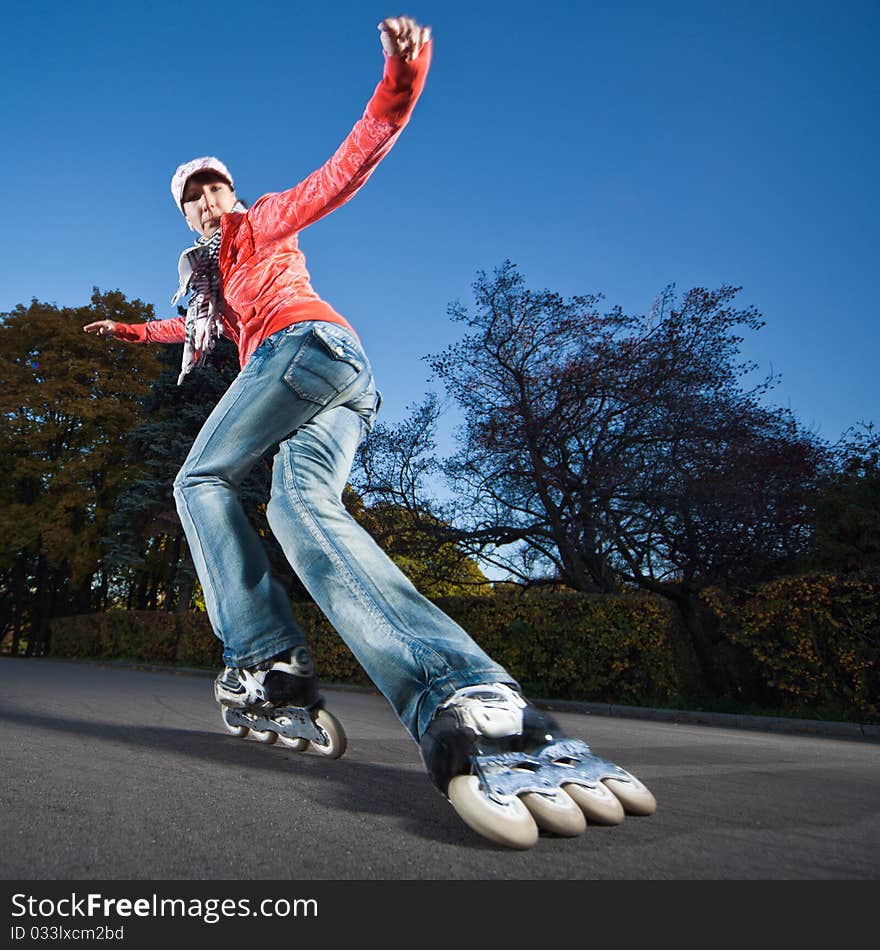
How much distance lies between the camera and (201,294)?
3113 millimetres

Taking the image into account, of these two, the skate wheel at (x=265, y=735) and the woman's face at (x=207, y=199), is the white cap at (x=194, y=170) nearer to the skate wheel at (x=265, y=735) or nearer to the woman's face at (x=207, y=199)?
the woman's face at (x=207, y=199)

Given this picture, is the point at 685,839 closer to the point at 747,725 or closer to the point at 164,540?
the point at 747,725

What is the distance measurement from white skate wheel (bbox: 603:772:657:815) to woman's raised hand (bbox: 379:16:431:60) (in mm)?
2021

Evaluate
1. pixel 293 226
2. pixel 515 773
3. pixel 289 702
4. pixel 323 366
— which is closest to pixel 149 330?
pixel 293 226

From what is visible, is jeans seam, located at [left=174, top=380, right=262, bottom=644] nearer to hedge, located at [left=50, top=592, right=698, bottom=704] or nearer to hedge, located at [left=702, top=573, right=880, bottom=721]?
hedge, located at [left=702, top=573, right=880, bottom=721]

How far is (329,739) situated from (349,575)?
88 centimetres

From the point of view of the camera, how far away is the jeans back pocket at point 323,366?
239 cm

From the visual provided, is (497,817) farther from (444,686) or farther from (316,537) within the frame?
(316,537)

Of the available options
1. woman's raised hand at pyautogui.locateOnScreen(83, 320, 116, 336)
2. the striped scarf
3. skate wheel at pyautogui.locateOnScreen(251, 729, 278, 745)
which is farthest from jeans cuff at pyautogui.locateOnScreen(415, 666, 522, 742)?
woman's raised hand at pyautogui.locateOnScreen(83, 320, 116, 336)

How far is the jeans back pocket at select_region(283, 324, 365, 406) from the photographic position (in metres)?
2.39

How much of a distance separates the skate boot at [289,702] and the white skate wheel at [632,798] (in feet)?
3.75

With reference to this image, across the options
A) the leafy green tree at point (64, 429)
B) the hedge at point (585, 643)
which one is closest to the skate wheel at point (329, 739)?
the hedge at point (585, 643)

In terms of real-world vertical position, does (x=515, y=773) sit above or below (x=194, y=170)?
below
